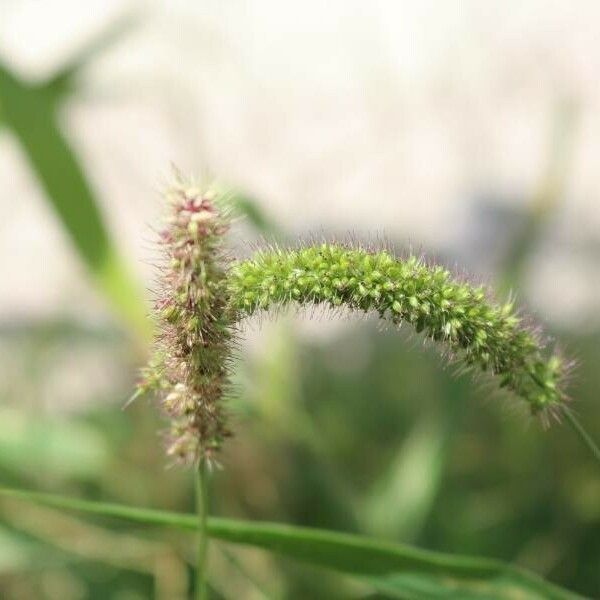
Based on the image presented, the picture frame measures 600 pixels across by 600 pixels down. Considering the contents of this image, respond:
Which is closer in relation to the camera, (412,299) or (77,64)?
(412,299)

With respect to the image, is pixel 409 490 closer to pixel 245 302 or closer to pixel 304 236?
pixel 304 236

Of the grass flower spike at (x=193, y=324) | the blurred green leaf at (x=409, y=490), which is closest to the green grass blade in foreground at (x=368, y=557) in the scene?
the grass flower spike at (x=193, y=324)

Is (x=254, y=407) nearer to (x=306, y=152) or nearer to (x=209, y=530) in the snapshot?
(x=209, y=530)

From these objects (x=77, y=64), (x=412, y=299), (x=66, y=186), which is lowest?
(x=412, y=299)

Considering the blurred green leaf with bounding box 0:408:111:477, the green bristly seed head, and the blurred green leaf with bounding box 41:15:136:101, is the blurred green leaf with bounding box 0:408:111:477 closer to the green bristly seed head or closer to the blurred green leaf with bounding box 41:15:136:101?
the blurred green leaf with bounding box 41:15:136:101

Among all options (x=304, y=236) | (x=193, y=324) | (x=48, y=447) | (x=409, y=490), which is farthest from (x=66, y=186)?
(x=193, y=324)

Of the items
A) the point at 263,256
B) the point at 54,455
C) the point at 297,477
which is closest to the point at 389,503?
the point at 297,477
